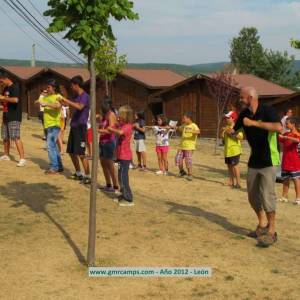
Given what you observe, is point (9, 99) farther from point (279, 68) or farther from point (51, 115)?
point (279, 68)

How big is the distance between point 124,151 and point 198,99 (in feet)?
71.8

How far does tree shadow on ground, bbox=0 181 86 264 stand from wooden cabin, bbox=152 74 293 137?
19.9m

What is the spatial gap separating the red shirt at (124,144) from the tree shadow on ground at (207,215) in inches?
41.5

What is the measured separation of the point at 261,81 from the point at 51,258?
29.1m

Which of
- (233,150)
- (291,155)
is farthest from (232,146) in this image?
(291,155)

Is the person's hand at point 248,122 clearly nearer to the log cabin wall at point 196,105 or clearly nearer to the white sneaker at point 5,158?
the white sneaker at point 5,158

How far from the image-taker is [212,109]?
95.6 feet

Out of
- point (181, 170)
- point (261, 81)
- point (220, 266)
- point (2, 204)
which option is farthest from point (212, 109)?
point (220, 266)

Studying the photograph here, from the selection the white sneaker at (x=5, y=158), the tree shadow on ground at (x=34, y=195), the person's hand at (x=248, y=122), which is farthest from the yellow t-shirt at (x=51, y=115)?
the person's hand at (x=248, y=122)

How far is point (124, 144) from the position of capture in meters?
8.14

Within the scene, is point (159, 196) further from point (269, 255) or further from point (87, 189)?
point (269, 255)

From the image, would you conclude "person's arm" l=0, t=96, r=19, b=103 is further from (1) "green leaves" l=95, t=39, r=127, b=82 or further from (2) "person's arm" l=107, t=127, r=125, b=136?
(1) "green leaves" l=95, t=39, r=127, b=82

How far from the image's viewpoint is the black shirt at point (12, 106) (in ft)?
33.9

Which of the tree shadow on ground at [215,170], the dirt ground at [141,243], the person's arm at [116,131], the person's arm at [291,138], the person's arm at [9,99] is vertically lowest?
the tree shadow on ground at [215,170]
